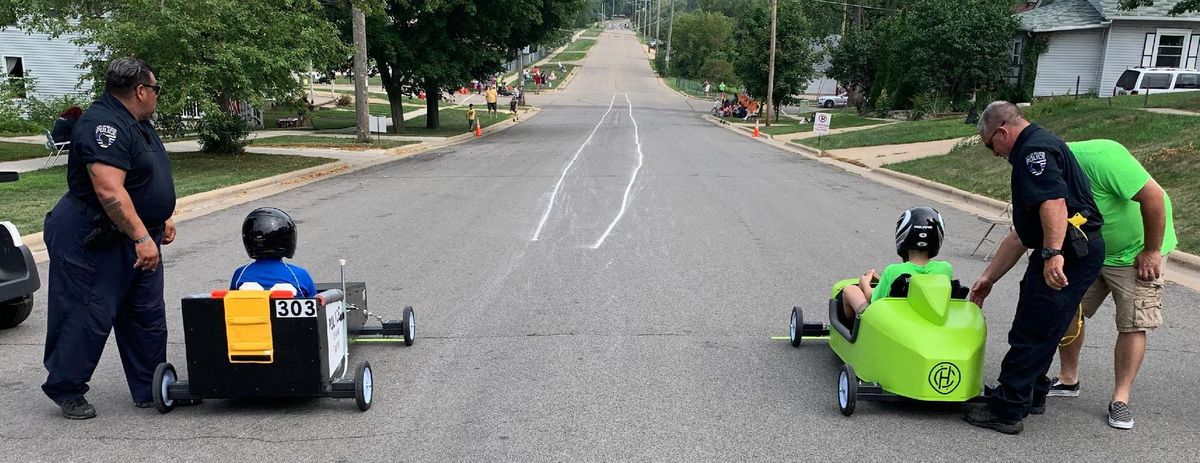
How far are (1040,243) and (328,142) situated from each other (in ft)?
79.6

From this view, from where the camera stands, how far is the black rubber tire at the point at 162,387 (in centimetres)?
484

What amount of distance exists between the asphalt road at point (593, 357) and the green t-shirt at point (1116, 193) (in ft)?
3.34

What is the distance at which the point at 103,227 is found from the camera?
15.2 ft

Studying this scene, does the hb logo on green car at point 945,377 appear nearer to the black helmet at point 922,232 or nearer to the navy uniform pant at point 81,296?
the black helmet at point 922,232

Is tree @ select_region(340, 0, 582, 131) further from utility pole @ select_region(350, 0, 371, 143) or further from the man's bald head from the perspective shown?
the man's bald head

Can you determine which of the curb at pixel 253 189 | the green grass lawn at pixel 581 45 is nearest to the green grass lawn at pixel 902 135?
the curb at pixel 253 189

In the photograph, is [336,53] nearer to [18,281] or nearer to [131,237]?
[18,281]

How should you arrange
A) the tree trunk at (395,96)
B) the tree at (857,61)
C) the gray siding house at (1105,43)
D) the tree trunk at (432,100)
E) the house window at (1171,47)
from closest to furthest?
the tree trunk at (395,96), the gray siding house at (1105,43), the tree trunk at (432,100), the house window at (1171,47), the tree at (857,61)

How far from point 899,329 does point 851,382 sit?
1.29ft

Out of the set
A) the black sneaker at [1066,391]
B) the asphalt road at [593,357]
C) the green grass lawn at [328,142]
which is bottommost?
the green grass lawn at [328,142]

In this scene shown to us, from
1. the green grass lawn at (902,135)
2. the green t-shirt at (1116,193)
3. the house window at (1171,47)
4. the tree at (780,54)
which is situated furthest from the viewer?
the tree at (780,54)

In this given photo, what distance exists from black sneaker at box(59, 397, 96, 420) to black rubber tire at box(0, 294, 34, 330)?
2339 mm

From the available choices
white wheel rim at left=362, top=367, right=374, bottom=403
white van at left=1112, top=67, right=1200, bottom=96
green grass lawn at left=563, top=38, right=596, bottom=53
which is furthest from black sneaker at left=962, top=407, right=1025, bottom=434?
green grass lawn at left=563, top=38, right=596, bottom=53

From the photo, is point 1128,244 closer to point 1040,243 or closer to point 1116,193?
point 1116,193
